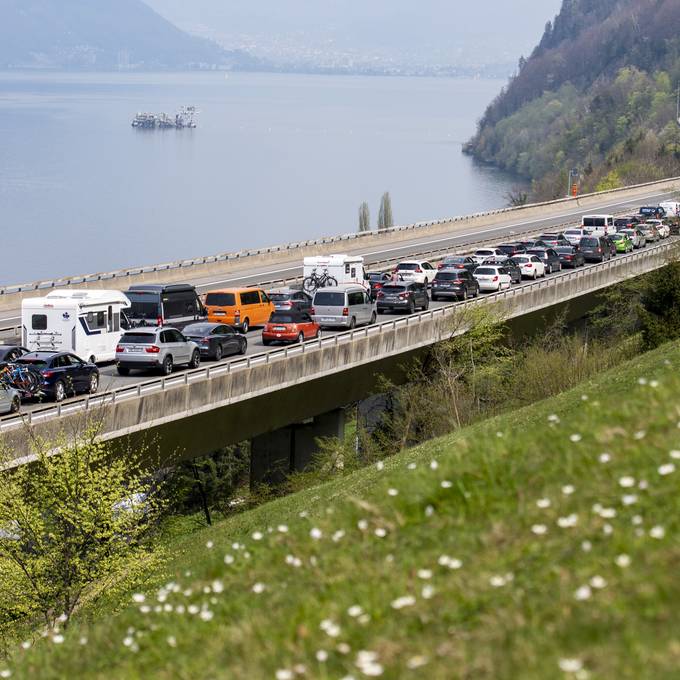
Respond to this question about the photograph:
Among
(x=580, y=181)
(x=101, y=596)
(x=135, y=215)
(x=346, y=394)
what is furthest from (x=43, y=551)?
(x=580, y=181)

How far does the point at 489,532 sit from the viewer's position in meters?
10.7

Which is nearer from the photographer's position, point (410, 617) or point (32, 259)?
point (410, 617)

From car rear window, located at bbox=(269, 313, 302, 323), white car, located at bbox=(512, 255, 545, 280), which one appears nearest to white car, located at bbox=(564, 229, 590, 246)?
white car, located at bbox=(512, 255, 545, 280)

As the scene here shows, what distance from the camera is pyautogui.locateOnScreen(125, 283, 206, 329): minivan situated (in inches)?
1663

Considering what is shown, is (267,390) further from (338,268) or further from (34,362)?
(338,268)

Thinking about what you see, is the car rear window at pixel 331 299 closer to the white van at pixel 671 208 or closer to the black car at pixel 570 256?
the black car at pixel 570 256

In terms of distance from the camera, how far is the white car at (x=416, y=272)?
60.2 metres

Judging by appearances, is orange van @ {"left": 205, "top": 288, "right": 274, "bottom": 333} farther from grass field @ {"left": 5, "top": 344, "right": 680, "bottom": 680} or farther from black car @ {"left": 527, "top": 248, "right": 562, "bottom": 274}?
grass field @ {"left": 5, "top": 344, "right": 680, "bottom": 680}

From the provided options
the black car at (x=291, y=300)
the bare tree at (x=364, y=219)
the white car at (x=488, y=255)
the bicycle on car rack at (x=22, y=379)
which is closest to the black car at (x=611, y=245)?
the white car at (x=488, y=255)

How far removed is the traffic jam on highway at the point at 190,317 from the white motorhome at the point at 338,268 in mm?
41

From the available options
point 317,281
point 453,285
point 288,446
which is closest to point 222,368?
point 288,446

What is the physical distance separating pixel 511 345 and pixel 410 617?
44.7m

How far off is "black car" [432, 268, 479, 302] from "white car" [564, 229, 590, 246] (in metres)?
20.1

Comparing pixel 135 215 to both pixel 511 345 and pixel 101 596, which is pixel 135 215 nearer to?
pixel 511 345
